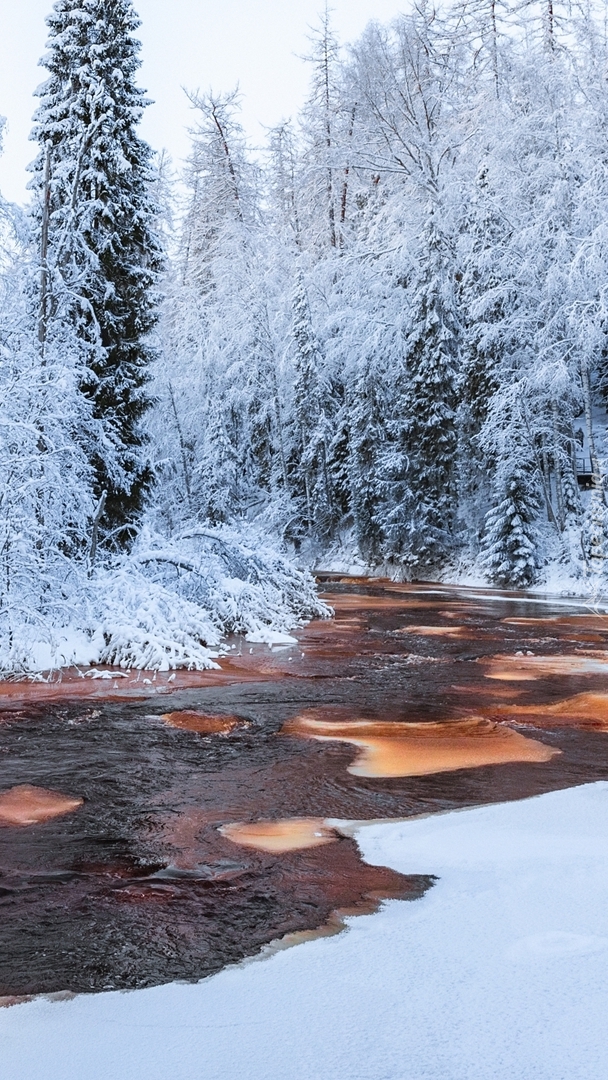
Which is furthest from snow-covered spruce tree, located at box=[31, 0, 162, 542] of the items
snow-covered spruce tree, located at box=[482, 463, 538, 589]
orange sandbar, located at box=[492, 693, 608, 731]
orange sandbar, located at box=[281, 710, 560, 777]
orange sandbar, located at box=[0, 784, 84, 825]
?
snow-covered spruce tree, located at box=[482, 463, 538, 589]

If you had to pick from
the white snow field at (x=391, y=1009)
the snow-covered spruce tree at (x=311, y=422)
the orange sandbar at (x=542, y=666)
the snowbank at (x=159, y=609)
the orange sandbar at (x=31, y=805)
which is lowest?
the orange sandbar at (x=31, y=805)

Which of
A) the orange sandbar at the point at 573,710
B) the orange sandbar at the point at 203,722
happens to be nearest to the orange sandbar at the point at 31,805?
the orange sandbar at the point at 203,722

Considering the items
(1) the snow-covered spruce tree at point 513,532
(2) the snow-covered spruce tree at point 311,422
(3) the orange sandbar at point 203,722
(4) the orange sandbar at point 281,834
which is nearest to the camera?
(4) the orange sandbar at point 281,834

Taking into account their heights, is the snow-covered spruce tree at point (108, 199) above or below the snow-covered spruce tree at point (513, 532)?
above

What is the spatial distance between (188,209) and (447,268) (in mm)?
15885

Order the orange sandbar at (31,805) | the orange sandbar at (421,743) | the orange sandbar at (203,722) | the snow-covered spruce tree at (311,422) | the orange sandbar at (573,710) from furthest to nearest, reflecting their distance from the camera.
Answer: the snow-covered spruce tree at (311,422), the orange sandbar at (573,710), the orange sandbar at (203,722), the orange sandbar at (421,743), the orange sandbar at (31,805)

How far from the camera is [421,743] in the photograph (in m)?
6.82

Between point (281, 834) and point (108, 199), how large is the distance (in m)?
13.7

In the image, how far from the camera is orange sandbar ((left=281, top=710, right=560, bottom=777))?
6188mm

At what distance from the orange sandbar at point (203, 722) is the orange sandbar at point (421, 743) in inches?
19.0

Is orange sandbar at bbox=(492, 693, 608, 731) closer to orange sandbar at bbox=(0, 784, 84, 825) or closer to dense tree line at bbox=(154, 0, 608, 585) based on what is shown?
orange sandbar at bbox=(0, 784, 84, 825)

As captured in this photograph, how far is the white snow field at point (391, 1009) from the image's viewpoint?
2.46m

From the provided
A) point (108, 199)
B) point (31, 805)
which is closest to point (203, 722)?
point (31, 805)

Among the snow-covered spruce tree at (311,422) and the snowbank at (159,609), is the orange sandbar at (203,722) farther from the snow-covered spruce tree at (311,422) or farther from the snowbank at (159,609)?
the snow-covered spruce tree at (311,422)
